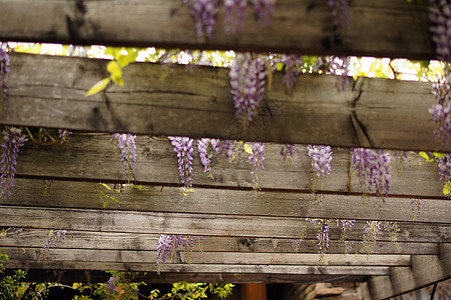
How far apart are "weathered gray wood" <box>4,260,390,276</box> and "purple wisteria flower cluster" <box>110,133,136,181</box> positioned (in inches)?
105

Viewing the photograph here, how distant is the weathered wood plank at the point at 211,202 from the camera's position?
8.99 feet

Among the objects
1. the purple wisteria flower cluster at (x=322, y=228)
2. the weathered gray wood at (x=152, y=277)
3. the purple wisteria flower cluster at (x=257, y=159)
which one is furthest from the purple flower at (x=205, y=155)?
the weathered gray wood at (x=152, y=277)

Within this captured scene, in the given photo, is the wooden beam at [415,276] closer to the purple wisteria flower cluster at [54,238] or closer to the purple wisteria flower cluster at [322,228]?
the purple wisteria flower cluster at [322,228]

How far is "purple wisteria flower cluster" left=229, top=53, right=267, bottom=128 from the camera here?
166 cm

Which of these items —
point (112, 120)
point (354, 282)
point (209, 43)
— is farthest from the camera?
point (354, 282)

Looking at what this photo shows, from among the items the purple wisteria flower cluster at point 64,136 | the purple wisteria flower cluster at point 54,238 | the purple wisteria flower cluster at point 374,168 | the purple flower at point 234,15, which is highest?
the purple wisteria flower cluster at point 64,136

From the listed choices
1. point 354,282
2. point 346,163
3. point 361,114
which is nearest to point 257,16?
point 361,114

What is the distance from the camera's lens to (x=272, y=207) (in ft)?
9.61

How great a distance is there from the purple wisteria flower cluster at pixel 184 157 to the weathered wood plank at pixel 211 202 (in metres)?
0.59

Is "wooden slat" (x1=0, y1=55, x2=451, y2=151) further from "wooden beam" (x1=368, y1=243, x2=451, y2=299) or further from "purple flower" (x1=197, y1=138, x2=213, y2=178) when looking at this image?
"wooden beam" (x1=368, y1=243, x2=451, y2=299)

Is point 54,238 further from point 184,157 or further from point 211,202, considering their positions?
point 184,157

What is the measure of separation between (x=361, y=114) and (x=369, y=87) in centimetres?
12

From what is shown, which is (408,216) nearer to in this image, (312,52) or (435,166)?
(435,166)

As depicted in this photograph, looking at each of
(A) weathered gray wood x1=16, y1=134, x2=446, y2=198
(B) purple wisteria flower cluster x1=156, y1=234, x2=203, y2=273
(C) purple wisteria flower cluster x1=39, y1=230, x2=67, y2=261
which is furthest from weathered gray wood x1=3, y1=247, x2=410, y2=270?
(A) weathered gray wood x1=16, y1=134, x2=446, y2=198
